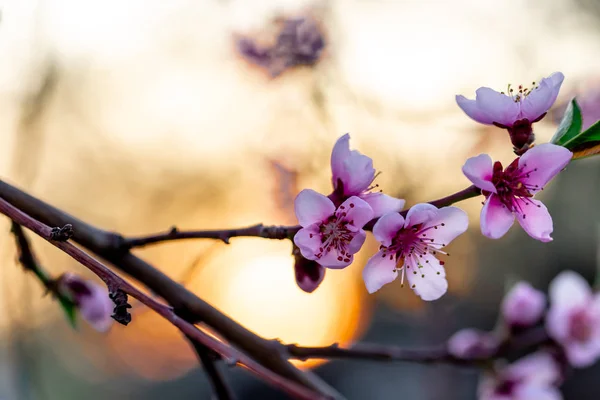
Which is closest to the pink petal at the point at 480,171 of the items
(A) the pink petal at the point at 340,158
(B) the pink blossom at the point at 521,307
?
(A) the pink petal at the point at 340,158

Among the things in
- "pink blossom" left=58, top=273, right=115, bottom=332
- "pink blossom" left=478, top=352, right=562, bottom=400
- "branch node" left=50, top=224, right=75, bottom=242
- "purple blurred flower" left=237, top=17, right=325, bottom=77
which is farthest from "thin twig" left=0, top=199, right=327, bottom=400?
"purple blurred flower" left=237, top=17, right=325, bottom=77

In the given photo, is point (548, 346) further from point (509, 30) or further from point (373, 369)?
point (373, 369)

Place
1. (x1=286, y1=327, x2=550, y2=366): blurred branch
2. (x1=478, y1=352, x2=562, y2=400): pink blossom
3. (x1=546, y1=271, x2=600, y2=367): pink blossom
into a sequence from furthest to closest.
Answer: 1. (x1=546, y1=271, x2=600, y2=367): pink blossom
2. (x1=478, y1=352, x2=562, y2=400): pink blossom
3. (x1=286, y1=327, x2=550, y2=366): blurred branch

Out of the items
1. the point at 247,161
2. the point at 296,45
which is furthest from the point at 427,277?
the point at 247,161

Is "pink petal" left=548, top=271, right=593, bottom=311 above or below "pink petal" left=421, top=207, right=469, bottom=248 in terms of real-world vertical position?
above

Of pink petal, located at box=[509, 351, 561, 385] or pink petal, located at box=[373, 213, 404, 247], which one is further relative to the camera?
pink petal, located at box=[509, 351, 561, 385]

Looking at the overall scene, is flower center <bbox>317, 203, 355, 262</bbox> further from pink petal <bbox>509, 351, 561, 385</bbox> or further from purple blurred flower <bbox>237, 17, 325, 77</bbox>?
purple blurred flower <bbox>237, 17, 325, 77</bbox>

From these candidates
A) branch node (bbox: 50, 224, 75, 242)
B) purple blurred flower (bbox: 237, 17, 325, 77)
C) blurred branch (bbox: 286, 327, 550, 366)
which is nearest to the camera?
branch node (bbox: 50, 224, 75, 242)

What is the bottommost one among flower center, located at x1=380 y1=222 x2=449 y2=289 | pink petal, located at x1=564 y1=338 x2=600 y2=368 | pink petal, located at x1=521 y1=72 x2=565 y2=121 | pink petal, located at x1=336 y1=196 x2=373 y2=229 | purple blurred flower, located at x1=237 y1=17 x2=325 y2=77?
pink petal, located at x1=336 y1=196 x2=373 y2=229

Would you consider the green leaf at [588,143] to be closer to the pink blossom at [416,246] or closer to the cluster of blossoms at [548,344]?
the pink blossom at [416,246]
